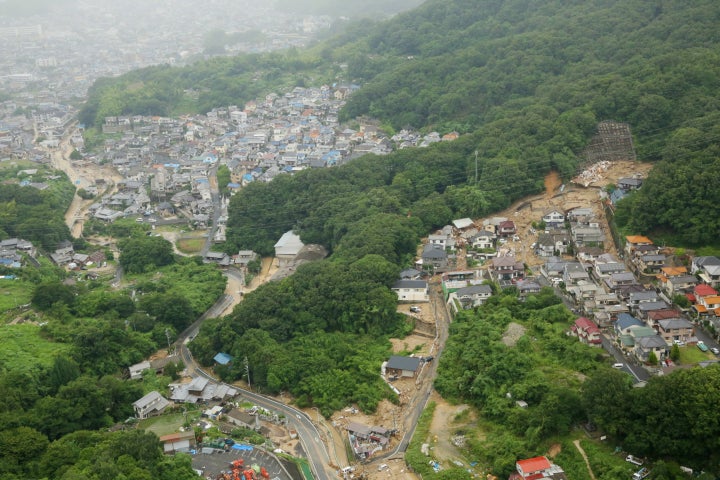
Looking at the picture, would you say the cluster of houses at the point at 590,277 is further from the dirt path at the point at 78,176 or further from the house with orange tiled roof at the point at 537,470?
the dirt path at the point at 78,176

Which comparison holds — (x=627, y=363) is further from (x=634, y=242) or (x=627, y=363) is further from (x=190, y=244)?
(x=190, y=244)

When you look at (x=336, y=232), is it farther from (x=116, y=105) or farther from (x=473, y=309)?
(x=116, y=105)

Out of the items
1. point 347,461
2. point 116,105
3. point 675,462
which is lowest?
point 347,461

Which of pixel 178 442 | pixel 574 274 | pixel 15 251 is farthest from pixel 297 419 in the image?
pixel 15 251

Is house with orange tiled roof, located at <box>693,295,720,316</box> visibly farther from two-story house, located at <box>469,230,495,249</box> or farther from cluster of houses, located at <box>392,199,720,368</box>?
two-story house, located at <box>469,230,495,249</box>

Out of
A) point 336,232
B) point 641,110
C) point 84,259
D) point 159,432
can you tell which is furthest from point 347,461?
point 641,110

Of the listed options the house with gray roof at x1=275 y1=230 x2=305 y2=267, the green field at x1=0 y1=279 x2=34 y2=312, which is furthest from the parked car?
the green field at x1=0 y1=279 x2=34 y2=312
